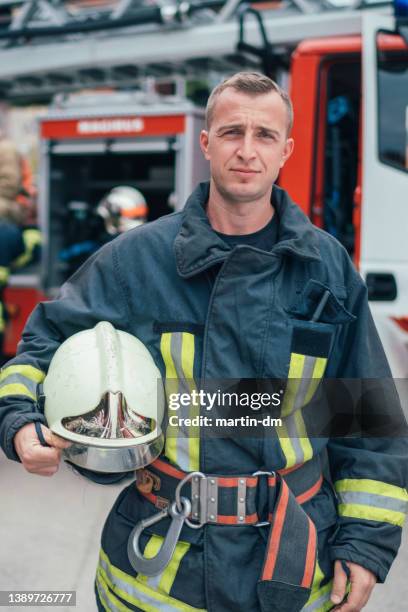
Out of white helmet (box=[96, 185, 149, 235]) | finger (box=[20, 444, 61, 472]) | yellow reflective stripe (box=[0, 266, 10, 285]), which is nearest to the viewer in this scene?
finger (box=[20, 444, 61, 472])

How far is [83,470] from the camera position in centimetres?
140

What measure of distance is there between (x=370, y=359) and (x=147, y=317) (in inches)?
18.0

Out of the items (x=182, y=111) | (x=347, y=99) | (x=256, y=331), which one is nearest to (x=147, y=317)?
(x=256, y=331)

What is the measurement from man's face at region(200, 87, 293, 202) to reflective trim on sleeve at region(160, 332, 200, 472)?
0.99ft

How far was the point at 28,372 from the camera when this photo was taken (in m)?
1.42

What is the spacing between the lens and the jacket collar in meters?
1.41

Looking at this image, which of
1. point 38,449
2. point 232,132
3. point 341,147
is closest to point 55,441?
point 38,449

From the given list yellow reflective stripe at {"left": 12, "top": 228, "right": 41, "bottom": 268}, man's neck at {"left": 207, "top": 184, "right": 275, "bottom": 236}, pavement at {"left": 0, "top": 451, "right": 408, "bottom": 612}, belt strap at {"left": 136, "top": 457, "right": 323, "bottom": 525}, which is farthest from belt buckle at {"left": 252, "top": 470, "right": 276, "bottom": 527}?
yellow reflective stripe at {"left": 12, "top": 228, "right": 41, "bottom": 268}

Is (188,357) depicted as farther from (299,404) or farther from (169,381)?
(299,404)

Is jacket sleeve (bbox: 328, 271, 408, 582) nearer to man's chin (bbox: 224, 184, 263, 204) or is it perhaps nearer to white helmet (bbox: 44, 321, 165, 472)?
man's chin (bbox: 224, 184, 263, 204)

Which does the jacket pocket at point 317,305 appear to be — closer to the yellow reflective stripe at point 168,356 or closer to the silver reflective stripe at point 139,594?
the yellow reflective stripe at point 168,356

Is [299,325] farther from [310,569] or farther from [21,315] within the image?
[21,315]

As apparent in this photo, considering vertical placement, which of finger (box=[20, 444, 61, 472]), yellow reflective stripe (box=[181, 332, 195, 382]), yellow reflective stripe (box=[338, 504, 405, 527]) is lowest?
yellow reflective stripe (box=[338, 504, 405, 527])

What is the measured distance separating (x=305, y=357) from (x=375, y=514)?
0.34 m
